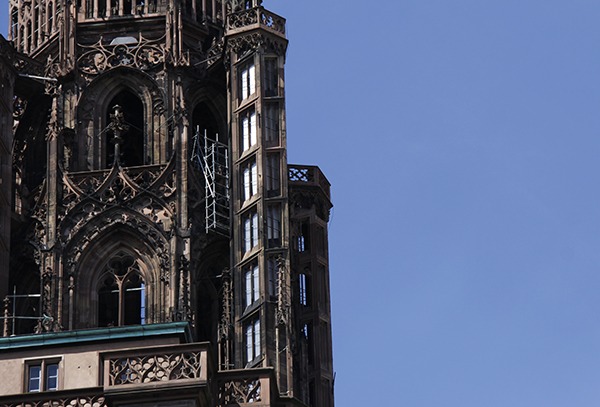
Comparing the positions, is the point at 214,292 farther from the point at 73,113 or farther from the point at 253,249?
the point at 73,113

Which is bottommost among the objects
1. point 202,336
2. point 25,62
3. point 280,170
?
point 202,336

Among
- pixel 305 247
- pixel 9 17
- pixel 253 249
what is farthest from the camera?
pixel 9 17

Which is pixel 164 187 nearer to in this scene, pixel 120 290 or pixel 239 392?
pixel 120 290

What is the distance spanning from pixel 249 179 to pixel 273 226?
77.9 inches

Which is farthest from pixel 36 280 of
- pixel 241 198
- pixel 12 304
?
pixel 241 198

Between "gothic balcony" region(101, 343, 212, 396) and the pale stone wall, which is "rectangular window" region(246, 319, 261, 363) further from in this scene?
"gothic balcony" region(101, 343, 212, 396)

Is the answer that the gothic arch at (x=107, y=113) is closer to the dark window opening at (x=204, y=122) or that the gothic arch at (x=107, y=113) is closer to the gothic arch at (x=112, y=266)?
the dark window opening at (x=204, y=122)

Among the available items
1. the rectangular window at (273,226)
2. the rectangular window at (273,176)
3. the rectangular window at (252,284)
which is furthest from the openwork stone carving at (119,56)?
the rectangular window at (252,284)

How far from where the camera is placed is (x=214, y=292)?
65.5 m

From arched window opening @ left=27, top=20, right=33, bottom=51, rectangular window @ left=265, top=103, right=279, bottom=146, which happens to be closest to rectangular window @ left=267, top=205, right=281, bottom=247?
rectangular window @ left=265, top=103, right=279, bottom=146

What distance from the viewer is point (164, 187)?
6638 centimetres

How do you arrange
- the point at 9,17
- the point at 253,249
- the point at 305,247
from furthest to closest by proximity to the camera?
the point at 9,17, the point at 305,247, the point at 253,249

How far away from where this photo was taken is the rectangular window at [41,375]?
40500 mm

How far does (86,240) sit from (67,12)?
7847 mm
